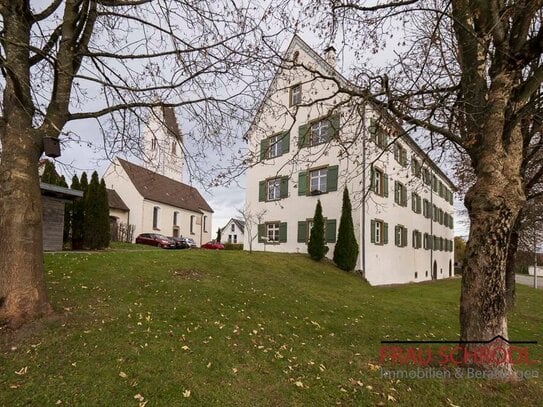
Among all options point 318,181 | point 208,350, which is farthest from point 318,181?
point 208,350

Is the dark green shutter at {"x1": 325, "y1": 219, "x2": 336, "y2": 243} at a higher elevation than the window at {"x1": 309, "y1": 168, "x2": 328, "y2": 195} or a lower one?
lower

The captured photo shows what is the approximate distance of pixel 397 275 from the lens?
67.8 ft

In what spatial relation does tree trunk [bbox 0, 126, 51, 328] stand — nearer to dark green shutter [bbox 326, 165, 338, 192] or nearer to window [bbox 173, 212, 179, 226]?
dark green shutter [bbox 326, 165, 338, 192]

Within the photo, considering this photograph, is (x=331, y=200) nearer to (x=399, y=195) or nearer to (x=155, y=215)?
(x=399, y=195)

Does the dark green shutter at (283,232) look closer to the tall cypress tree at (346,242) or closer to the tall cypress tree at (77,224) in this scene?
the tall cypress tree at (346,242)

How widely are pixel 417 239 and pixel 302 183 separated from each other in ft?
36.6

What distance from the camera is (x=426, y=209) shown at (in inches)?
1089

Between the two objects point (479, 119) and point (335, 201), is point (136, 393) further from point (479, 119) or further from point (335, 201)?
point (335, 201)

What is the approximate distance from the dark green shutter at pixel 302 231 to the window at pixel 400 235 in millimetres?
6124

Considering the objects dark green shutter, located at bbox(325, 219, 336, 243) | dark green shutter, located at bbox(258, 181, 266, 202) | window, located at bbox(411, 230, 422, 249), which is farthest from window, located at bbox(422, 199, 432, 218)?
dark green shutter, located at bbox(258, 181, 266, 202)

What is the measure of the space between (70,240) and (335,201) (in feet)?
47.7

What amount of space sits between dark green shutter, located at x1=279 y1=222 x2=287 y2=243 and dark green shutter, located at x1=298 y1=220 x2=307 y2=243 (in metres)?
1.13

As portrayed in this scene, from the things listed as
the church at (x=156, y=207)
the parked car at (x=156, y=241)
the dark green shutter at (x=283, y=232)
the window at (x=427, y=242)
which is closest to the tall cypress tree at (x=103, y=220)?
the church at (x=156, y=207)

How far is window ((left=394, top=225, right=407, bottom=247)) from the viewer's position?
2096 cm
